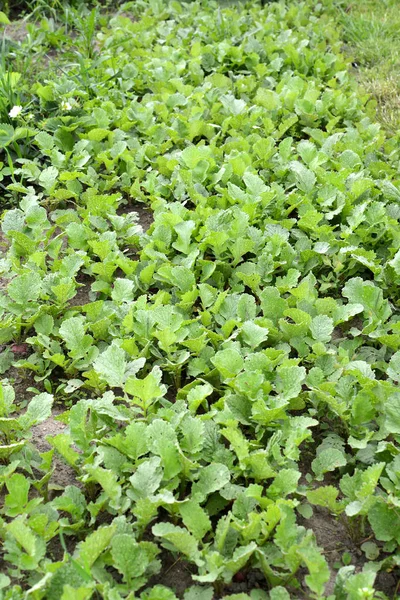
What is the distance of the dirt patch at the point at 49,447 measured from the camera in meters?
2.19

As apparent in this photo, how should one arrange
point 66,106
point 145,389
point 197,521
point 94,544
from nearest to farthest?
point 94,544 < point 197,521 < point 145,389 < point 66,106

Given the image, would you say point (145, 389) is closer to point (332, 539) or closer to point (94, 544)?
point (94, 544)

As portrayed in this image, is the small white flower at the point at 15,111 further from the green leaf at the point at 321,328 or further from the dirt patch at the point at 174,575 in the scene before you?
the dirt patch at the point at 174,575

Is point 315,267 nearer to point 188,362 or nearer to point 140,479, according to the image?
point 188,362

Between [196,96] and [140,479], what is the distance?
281 cm

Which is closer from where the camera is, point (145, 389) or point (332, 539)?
point (332, 539)

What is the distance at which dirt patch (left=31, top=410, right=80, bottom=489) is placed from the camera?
219 cm

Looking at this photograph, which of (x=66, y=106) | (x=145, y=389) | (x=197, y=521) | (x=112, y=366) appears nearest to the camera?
(x=197, y=521)

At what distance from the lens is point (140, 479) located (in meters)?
1.98

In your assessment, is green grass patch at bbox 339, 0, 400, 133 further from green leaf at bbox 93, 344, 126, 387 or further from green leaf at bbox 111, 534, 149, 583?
green leaf at bbox 111, 534, 149, 583

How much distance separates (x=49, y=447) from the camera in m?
2.32

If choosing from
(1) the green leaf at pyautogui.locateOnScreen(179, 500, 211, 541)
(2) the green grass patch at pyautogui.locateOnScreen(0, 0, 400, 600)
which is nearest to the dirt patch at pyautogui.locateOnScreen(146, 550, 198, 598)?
(2) the green grass patch at pyautogui.locateOnScreen(0, 0, 400, 600)

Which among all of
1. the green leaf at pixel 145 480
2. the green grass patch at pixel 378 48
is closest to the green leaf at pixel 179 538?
the green leaf at pixel 145 480

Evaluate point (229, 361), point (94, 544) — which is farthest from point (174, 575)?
point (229, 361)
